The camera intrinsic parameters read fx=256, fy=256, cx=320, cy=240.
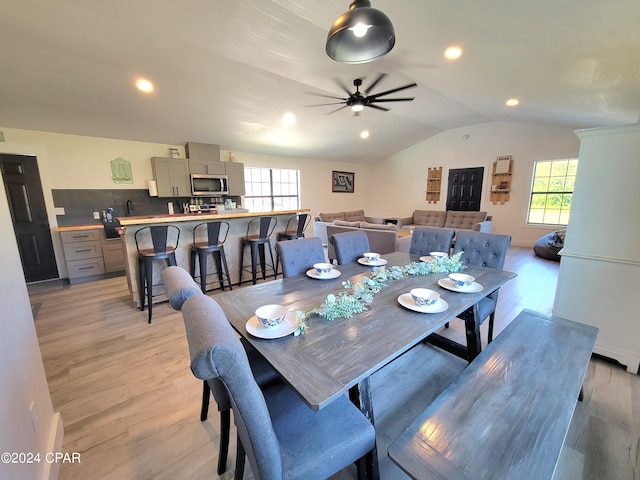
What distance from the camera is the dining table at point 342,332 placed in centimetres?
90

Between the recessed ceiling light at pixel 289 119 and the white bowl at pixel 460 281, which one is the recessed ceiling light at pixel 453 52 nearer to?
the white bowl at pixel 460 281

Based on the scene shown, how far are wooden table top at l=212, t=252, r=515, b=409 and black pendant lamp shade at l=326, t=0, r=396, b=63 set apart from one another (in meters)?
1.54

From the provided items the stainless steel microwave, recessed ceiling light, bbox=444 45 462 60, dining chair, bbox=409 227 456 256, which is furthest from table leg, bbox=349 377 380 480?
the stainless steel microwave

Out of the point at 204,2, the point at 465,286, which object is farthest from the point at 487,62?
the point at 204,2

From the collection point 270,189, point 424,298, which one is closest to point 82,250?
point 270,189

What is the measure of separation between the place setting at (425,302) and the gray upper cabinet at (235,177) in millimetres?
4929

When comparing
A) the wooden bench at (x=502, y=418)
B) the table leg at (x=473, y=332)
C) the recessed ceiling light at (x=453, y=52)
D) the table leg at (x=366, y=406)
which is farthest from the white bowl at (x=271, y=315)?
the recessed ceiling light at (x=453, y=52)

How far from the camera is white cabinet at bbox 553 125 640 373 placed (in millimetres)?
1919

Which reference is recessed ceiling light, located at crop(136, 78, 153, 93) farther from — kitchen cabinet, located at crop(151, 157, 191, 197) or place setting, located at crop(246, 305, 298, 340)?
place setting, located at crop(246, 305, 298, 340)

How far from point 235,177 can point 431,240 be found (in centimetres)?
436

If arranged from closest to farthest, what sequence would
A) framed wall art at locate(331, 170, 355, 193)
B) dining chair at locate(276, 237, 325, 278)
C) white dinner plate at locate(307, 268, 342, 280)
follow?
1. white dinner plate at locate(307, 268, 342, 280)
2. dining chair at locate(276, 237, 325, 278)
3. framed wall art at locate(331, 170, 355, 193)

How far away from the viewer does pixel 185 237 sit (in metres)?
3.30

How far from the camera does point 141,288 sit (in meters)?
3.00

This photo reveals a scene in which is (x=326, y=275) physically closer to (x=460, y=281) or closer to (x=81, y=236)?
(x=460, y=281)
